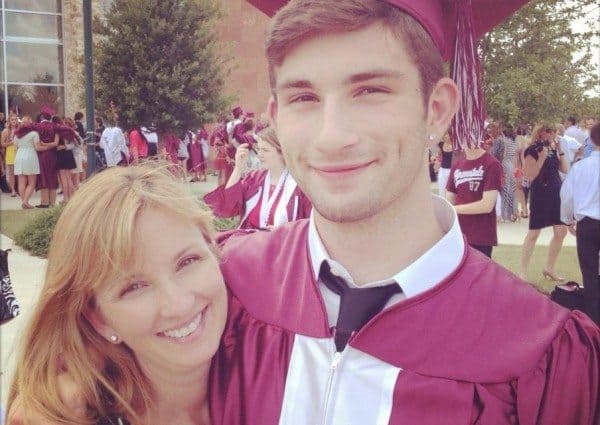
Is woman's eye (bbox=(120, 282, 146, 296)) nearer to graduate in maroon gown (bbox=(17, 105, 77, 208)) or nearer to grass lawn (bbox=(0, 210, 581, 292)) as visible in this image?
grass lawn (bbox=(0, 210, 581, 292))

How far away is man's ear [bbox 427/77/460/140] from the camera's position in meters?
1.83

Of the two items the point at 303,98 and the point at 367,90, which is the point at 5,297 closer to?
the point at 303,98

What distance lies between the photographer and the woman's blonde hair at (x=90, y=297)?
1812mm

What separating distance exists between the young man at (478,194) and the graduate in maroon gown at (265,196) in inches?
55.3

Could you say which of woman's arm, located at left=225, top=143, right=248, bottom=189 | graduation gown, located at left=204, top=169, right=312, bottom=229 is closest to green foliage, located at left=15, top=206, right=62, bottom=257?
woman's arm, located at left=225, top=143, right=248, bottom=189

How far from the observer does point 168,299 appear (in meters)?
1.79

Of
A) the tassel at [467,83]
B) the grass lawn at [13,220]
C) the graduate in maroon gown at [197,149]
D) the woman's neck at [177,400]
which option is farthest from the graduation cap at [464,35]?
the graduate in maroon gown at [197,149]

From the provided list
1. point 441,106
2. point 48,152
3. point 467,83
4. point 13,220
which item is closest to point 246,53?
point 48,152

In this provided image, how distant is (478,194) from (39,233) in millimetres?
5572

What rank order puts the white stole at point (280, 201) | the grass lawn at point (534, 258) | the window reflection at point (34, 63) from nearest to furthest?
the white stole at point (280, 201), the grass lawn at point (534, 258), the window reflection at point (34, 63)

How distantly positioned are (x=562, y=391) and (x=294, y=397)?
0.66 metres

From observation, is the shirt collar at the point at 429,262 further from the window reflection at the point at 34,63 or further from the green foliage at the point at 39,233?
the window reflection at the point at 34,63

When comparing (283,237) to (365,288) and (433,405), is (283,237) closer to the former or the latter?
(365,288)

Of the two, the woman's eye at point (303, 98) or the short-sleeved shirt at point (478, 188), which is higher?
the woman's eye at point (303, 98)
